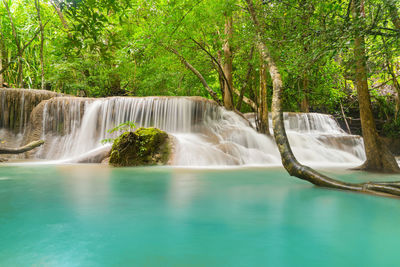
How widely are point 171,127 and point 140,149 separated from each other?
3998 mm

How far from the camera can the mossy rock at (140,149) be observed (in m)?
8.05

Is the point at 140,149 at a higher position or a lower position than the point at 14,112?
lower

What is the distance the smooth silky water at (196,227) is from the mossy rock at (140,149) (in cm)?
384

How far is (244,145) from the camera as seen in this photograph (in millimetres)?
10547

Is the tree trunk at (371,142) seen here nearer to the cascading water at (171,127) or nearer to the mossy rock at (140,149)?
the cascading water at (171,127)

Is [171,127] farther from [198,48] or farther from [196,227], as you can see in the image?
[196,227]

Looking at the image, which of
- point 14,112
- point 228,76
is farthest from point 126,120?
point 228,76

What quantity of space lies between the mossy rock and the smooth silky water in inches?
151

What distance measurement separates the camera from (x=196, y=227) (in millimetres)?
2416

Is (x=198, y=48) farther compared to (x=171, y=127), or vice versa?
(x=198, y=48)

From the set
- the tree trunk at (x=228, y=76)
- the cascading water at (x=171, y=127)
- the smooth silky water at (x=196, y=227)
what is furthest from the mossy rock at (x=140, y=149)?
the tree trunk at (x=228, y=76)

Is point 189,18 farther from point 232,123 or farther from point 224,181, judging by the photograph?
point 224,181

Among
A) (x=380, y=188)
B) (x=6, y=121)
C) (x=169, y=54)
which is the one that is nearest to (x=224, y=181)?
(x=380, y=188)

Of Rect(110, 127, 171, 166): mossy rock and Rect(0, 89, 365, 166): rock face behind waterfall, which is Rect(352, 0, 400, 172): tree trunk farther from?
Rect(110, 127, 171, 166): mossy rock
